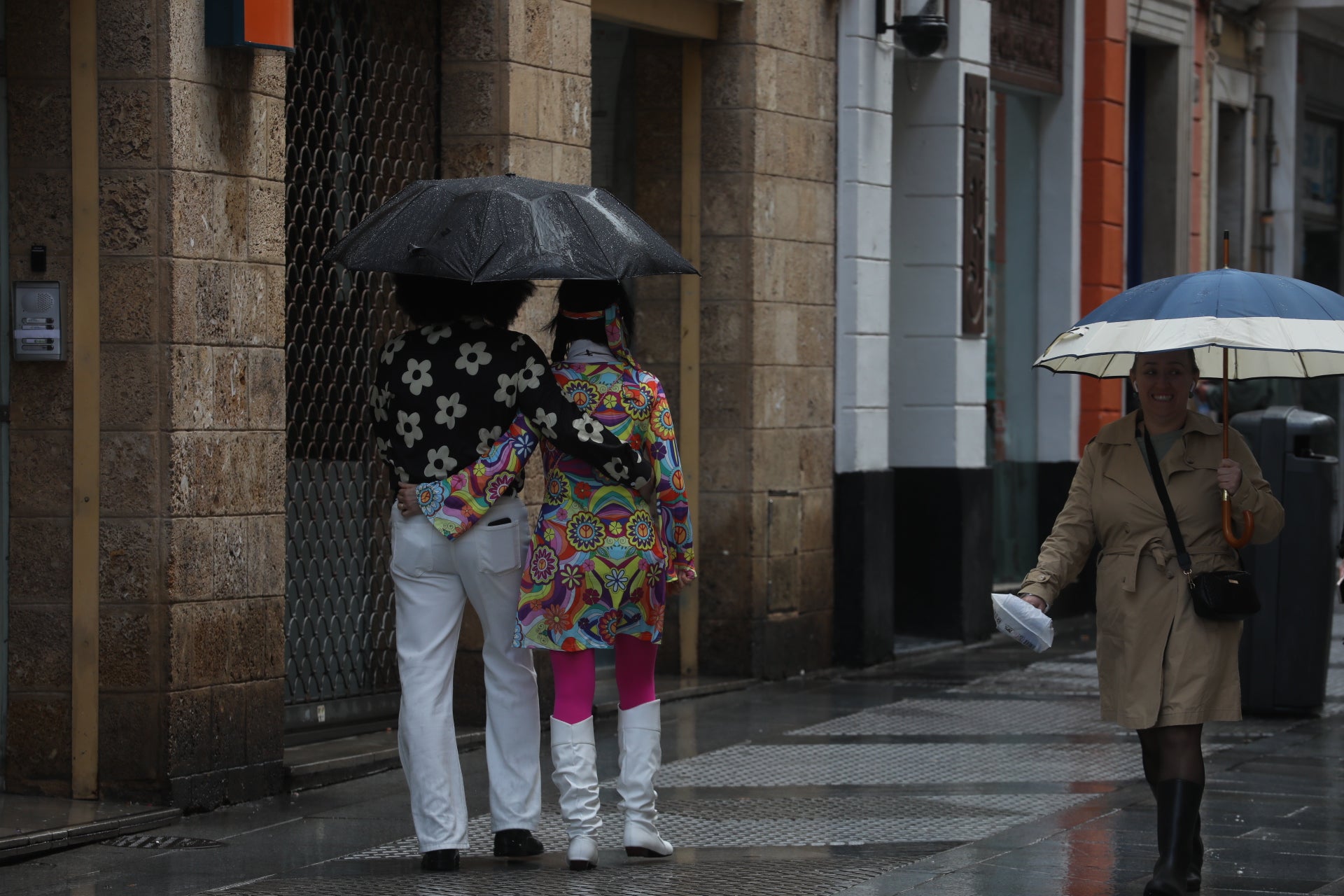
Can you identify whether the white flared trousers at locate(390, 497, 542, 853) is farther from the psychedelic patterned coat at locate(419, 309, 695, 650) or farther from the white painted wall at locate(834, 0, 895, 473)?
the white painted wall at locate(834, 0, 895, 473)

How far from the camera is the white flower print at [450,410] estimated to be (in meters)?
6.63

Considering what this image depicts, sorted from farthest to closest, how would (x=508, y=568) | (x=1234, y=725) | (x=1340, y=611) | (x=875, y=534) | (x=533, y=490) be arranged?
(x=1340, y=611)
(x=875, y=534)
(x=1234, y=725)
(x=533, y=490)
(x=508, y=568)

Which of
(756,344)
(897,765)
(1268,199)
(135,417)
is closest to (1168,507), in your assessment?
(897,765)

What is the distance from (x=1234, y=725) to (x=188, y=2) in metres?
5.71

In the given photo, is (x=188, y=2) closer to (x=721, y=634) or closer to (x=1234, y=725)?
(x=721, y=634)

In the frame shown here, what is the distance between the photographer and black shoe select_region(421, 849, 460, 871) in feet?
22.0

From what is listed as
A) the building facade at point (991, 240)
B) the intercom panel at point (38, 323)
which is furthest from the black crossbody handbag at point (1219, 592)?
the building facade at point (991, 240)

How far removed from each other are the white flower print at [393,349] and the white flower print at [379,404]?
0.30 ft

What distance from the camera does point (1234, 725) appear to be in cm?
1032

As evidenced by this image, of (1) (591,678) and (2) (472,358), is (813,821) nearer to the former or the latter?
(1) (591,678)

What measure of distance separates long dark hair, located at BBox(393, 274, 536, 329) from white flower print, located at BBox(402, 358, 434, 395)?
6.6 inches

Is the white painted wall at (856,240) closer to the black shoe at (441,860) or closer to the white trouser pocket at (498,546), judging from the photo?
the white trouser pocket at (498,546)

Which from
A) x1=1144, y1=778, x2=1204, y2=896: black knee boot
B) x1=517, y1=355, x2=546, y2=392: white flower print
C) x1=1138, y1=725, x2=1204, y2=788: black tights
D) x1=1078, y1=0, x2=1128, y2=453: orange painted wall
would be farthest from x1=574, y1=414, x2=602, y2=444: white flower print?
x1=1078, y1=0, x2=1128, y2=453: orange painted wall

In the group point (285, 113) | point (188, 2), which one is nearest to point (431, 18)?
point (285, 113)
